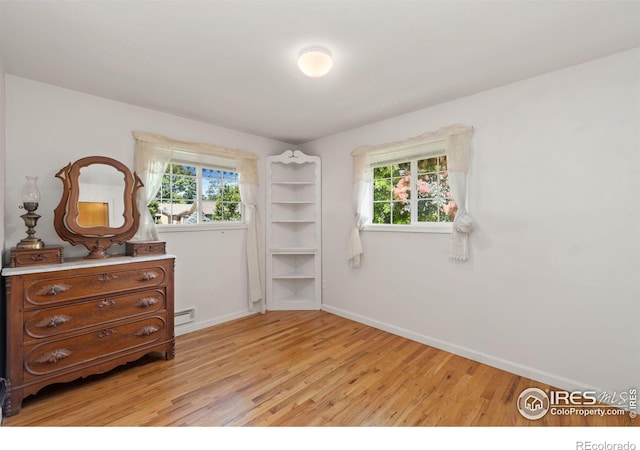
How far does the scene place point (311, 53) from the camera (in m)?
1.94

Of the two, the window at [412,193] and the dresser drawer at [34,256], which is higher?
the window at [412,193]

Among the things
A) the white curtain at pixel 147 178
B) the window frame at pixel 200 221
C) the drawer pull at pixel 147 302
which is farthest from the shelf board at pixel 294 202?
the drawer pull at pixel 147 302

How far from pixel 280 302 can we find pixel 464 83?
10.7ft

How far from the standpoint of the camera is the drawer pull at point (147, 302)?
255 cm

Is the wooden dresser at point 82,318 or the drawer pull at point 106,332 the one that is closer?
the wooden dresser at point 82,318

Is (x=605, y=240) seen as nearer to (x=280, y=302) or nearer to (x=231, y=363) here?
(x=231, y=363)

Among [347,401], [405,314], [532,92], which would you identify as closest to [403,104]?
[532,92]

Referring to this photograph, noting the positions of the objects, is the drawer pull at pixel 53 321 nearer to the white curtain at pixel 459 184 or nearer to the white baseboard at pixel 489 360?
the white baseboard at pixel 489 360

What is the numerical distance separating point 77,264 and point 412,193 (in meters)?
3.07

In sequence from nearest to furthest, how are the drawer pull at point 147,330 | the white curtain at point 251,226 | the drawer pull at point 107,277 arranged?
the drawer pull at point 107,277
the drawer pull at point 147,330
the white curtain at point 251,226

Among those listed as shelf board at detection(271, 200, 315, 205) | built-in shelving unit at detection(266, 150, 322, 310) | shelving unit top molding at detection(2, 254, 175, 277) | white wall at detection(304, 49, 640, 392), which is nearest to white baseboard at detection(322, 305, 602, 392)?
white wall at detection(304, 49, 640, 392)

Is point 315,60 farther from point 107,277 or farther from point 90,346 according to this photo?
Answer: point 90,346

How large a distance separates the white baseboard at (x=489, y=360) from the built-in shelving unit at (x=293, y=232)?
96 centimetres

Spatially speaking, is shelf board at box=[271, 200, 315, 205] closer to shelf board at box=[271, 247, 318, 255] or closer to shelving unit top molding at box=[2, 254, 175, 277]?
shelf board at box=[271, 247, 318, 255]
